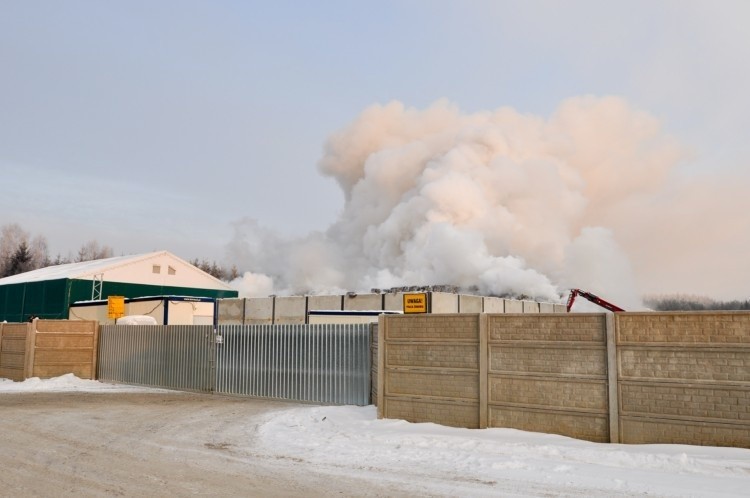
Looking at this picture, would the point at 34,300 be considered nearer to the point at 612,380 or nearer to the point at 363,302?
the point at 363,302

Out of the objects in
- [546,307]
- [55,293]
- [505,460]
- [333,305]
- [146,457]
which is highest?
[55,293]

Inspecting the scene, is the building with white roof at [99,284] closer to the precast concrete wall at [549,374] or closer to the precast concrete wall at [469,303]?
the precast concrete wall at [469,303]

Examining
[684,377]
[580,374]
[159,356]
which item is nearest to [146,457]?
[580,374]

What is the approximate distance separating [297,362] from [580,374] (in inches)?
388

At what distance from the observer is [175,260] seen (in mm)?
57688

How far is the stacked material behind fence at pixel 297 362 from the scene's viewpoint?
17.5 meters

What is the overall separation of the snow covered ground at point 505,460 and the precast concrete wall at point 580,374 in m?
0.42

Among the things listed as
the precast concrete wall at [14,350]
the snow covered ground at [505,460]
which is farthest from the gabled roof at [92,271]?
the snow covered ground at [505,460]

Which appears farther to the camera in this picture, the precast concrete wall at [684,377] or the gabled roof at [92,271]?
the gabled roof at [92,271]

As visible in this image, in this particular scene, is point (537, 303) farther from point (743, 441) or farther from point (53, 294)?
point (743, 441)

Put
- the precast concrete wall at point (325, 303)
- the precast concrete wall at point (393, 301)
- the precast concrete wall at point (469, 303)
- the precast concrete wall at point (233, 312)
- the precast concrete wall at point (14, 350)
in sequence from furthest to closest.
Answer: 1. the precast concrete wall at point (233, 312)
2. the precast concrete wall at point (325, 303)
3. the precast concrete wall at point (469, 303)
4. the precast concrete wall at point (393, 301)
5. the precast concrete wall at point (14, 350)

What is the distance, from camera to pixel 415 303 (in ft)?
48.6

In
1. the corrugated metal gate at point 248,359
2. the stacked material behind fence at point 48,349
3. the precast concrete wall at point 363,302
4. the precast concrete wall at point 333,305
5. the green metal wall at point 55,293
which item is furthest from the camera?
the green metal wall at point 55,293

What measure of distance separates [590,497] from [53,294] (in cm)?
5166
